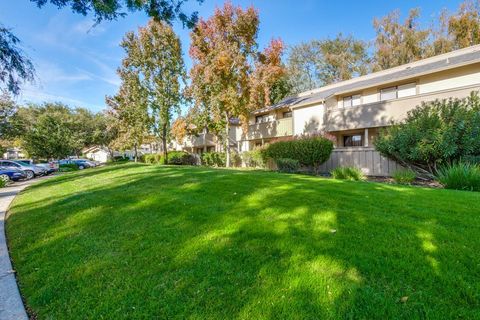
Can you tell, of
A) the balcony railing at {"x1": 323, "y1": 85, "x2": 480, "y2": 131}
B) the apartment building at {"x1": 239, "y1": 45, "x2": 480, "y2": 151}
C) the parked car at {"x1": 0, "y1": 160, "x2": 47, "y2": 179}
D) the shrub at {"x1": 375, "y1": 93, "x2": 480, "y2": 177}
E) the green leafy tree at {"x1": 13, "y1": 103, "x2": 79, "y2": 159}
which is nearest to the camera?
the shrub at {"x1": 375, "y1": 93, "x2": 480, "y2": 177}

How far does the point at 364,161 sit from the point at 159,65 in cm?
2286

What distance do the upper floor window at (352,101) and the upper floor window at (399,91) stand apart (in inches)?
64.9

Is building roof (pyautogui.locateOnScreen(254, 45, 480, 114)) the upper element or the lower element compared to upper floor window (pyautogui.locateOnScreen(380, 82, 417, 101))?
upper

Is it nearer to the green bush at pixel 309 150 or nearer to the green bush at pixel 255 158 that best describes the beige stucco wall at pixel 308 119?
the green bush at pixel 255 158

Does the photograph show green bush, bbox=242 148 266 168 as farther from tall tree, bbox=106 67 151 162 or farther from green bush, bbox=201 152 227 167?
tall tree, bbox=106 67 151 162

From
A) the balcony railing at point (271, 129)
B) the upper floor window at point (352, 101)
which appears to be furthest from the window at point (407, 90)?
the balcony railing at point (271, 129)

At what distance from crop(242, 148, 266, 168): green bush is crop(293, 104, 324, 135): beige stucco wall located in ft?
A: 14.0

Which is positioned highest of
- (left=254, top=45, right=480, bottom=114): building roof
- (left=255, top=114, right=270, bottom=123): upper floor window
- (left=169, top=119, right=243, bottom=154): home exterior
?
(left=254, top=45, right=480, bottom=114): building roof

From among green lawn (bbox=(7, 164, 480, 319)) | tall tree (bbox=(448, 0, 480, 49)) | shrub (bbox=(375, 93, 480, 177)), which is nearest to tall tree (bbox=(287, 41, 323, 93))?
tall tree (bbox=(448, 0, 480, 49))

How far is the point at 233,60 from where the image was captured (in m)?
19.7

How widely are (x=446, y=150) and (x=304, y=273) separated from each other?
31.0ft

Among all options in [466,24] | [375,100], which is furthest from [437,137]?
[466,24]

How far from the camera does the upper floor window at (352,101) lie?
18.8 metres

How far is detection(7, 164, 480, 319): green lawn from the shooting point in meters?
2.35
